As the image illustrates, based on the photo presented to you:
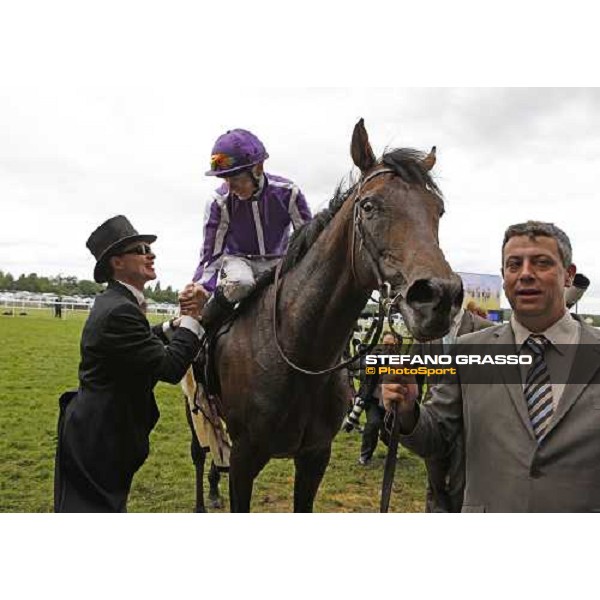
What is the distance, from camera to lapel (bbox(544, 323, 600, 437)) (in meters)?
2.10

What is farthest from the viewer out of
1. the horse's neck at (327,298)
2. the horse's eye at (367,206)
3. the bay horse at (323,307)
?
the horse's neck at (327,298)

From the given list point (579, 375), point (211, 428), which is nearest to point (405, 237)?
point (579, 375)

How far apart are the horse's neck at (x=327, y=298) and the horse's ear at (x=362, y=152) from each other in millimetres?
240

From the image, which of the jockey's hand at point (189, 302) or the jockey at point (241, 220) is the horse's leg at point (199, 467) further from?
the jockey's hand at point (189, 302)

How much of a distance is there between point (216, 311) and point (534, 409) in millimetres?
2339

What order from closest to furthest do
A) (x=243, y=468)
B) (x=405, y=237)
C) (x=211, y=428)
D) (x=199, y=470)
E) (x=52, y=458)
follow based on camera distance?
(x=405, y=237), (x=243, y=468), (x=211, y=428), (x=199, y=470), (x=52, y=458)

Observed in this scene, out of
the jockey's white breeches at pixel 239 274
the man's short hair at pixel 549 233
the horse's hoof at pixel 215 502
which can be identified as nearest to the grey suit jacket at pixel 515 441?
the man's short hair at pixel 549 233

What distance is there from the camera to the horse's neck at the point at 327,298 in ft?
10.1

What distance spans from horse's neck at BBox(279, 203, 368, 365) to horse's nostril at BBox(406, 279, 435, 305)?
0.66 m

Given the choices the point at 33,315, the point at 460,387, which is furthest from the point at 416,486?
the point at 33,315

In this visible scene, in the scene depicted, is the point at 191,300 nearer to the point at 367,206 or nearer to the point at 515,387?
the point at 367,206

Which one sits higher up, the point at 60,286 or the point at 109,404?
the point at 60,286

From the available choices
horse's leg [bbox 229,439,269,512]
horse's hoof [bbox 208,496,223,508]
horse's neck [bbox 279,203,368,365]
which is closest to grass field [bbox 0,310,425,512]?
horse's hoof [bbox 208,496,223,508]

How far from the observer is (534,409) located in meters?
2.23
